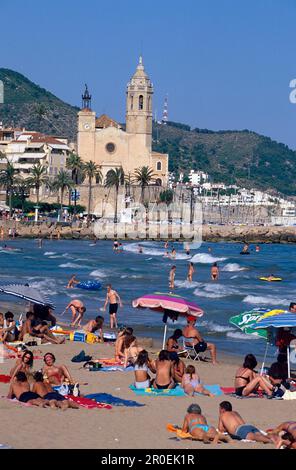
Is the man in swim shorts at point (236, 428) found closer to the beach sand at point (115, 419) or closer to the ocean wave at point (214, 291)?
the beach sand at point (115, 419)

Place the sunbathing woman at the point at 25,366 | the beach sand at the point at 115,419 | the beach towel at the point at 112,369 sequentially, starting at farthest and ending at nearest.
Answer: the beach towel at the point at 112,369 < the sunbathing woman at the point at 25,366 < the beach sand at the point at 115,419

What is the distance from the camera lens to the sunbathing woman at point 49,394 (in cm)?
1493

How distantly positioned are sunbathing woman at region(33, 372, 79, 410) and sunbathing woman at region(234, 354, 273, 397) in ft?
9.79

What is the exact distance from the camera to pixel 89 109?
124188 mm

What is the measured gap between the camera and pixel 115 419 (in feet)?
47.7

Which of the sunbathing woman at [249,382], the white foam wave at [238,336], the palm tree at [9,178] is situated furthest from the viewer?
the palm tree at [9,178]

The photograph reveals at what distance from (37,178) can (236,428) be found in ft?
288

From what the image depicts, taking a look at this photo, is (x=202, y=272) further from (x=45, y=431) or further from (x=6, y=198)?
(x=6, y=198)

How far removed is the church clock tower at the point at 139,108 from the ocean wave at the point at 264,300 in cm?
8081

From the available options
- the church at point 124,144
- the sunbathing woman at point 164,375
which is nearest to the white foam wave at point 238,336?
the sunbathing woman at point 164,375

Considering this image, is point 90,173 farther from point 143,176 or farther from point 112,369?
point 112,369

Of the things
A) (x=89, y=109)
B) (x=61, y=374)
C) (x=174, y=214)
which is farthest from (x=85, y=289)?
(x=89, y=109)

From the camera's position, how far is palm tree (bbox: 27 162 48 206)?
330 feet

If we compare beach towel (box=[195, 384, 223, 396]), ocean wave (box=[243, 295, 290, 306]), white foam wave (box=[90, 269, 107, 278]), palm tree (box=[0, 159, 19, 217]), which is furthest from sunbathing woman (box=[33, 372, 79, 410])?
palm tree (box=[0, 159, 19, 217])
